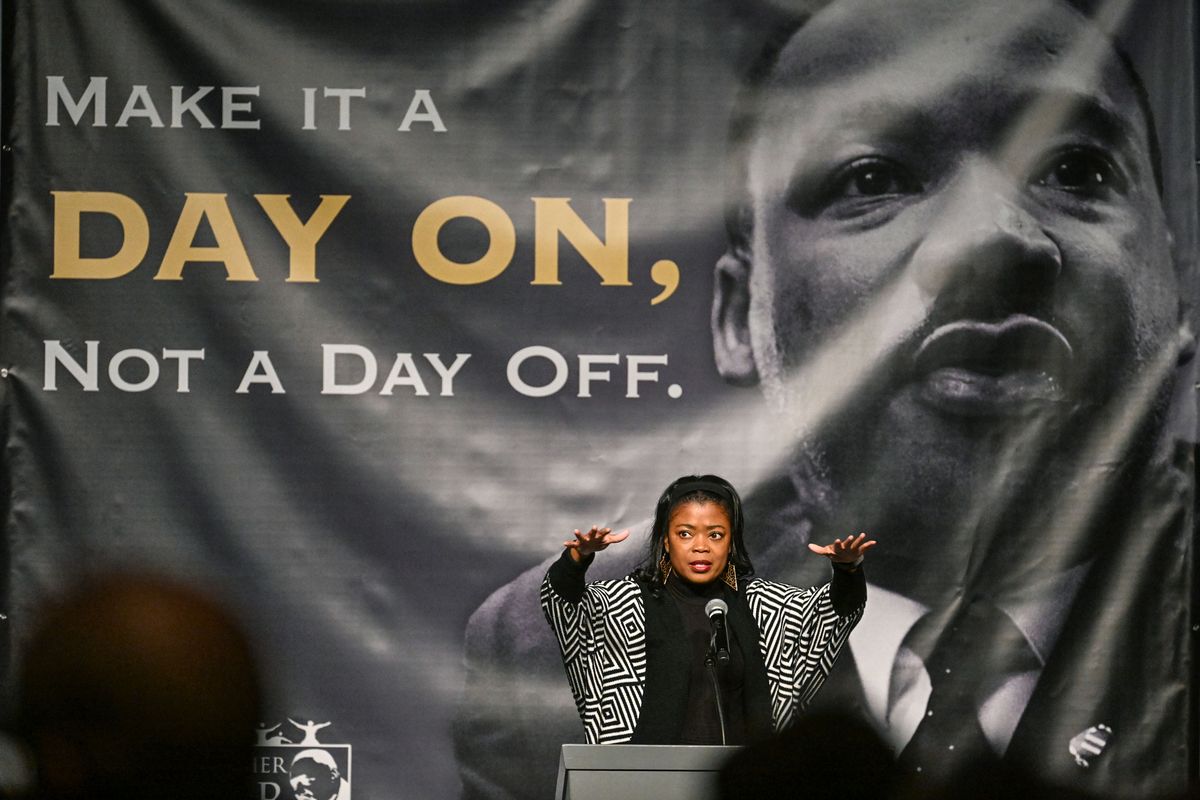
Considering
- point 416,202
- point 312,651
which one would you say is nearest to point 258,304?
point 416,202

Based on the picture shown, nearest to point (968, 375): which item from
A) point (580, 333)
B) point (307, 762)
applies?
point (580, 333)

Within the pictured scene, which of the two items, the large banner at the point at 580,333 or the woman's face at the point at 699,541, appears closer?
the woman's face at the point at 699,541

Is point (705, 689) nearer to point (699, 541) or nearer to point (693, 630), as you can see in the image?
point (693, 630)

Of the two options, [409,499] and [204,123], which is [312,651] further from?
[204,123]

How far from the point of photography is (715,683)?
3389 millimetres

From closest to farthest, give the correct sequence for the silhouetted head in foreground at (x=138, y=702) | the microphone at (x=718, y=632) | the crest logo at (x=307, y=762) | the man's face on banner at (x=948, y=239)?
the silhouetted head in foreground at (x=138, y=702) → the microphone at (x=718, y=632) → the crest logo at (x=307, y=762) → the man's face on banner at (x=948, y=239)

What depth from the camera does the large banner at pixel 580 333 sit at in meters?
4.27

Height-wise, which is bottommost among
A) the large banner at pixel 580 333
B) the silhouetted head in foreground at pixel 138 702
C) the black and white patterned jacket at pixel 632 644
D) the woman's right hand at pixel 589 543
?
the silhouetted head in foreground at pixel 138 702

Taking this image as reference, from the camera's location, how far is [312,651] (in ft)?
14.0

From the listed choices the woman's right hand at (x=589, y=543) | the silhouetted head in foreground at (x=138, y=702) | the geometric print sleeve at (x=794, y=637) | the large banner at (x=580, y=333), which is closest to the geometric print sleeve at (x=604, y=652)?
the woman's right hand at (x=589, y=543)

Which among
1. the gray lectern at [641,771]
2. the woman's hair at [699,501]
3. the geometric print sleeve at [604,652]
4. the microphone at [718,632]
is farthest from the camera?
the woman's hair at [699,501]

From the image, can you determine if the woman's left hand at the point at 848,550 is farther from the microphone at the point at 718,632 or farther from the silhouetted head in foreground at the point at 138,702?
the silhouetted head in foreground at the point at 138,702

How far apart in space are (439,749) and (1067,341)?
186 centimetres

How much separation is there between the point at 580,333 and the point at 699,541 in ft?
2.89
